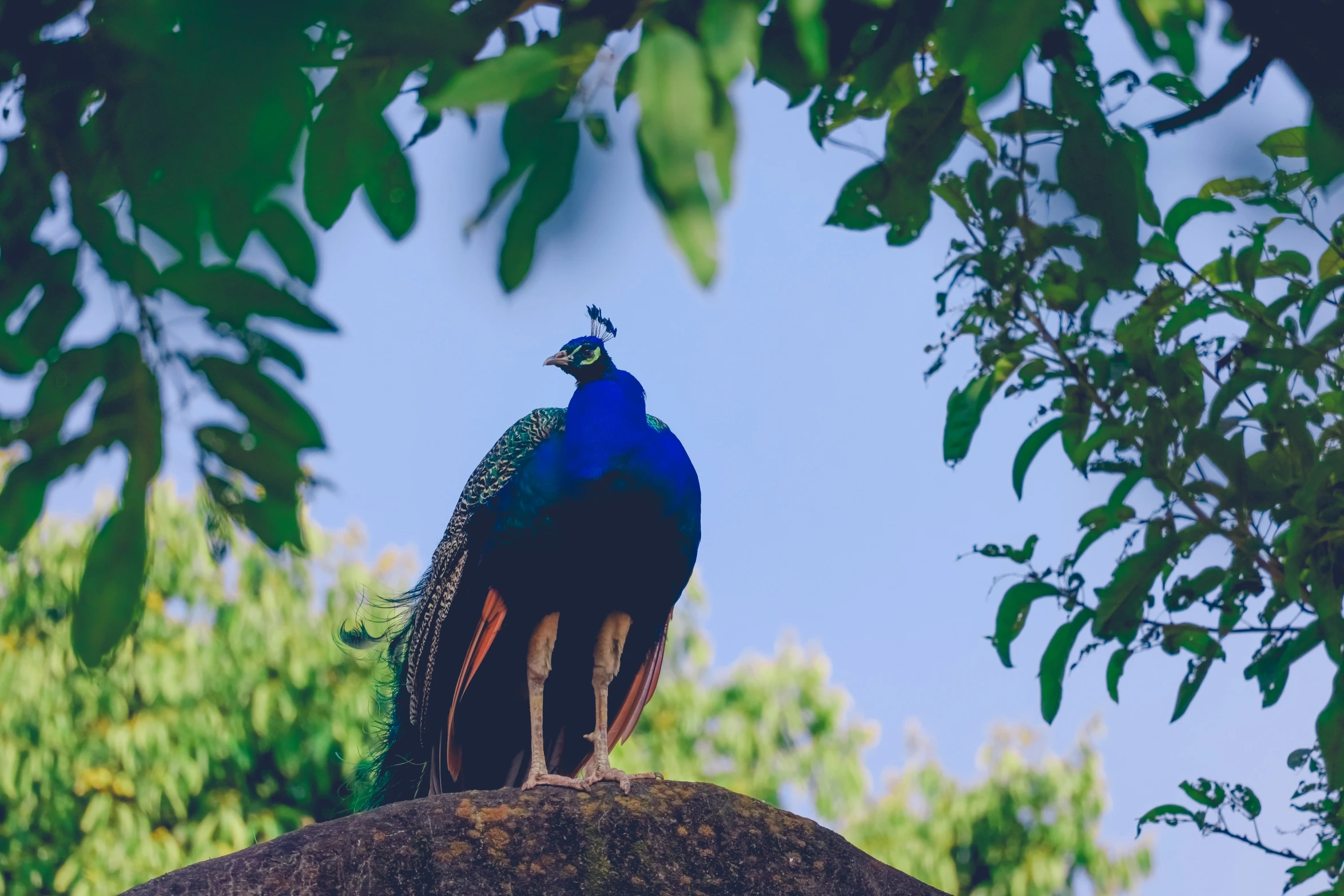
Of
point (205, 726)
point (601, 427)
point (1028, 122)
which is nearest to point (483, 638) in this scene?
point (601, 427)

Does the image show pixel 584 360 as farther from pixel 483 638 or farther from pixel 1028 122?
pixel 1028 122

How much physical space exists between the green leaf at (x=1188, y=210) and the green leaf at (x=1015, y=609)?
34.6 inches

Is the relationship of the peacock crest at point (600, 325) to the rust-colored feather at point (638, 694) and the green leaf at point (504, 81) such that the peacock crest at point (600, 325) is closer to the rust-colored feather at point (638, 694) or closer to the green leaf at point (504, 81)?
the rust-colored feather at point (638, 694)

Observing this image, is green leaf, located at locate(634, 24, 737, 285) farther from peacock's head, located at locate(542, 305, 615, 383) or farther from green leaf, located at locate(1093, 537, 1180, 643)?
peacock's head, located at locate(542, 305, 615, 383)

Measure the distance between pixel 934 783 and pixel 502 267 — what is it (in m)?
12.6

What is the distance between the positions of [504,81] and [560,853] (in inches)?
120

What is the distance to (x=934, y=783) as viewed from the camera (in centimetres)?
1307

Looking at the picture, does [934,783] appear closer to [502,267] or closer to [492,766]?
[492,766]

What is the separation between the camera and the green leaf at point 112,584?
1237 mm

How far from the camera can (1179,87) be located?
2.82m

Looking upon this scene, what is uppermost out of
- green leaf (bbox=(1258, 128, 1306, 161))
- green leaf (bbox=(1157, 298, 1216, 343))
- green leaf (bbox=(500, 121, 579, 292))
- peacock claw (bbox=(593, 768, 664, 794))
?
green leaf (bbox=(1258, 128, 1306, 161))

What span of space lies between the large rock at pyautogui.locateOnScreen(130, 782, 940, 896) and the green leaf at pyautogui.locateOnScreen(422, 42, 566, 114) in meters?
2.96

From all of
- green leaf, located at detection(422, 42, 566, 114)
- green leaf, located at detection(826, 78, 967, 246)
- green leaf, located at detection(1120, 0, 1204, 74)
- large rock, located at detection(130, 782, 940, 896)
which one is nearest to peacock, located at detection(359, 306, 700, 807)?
large rock, located at detection(130, 782, 940, 896)

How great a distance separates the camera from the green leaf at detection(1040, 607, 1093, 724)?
10.2 feet
